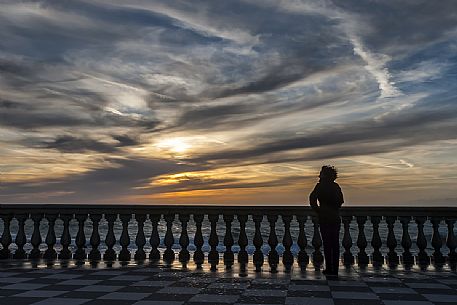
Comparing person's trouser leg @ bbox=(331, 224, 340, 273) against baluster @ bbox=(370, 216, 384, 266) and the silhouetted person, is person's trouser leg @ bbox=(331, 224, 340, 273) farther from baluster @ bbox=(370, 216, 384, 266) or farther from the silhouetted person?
baluster @ bbox=(370, 216, 384, 266)

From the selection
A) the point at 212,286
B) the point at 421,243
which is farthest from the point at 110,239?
the point at 421,243

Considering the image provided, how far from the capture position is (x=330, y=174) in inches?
313

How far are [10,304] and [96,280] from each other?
180cm

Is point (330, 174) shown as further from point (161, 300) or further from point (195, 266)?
point (161, 300)

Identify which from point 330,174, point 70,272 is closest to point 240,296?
point 330,174

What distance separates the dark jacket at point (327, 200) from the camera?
7836mm

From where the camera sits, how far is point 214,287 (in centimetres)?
652

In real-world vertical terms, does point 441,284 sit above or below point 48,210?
below

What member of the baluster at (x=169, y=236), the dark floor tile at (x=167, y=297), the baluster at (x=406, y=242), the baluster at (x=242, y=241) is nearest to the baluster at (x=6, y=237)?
the baluster at (x=169, y=236)

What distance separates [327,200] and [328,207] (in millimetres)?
121

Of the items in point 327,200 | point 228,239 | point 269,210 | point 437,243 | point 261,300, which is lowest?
point 261,300

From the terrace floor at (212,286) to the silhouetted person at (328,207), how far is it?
51cm

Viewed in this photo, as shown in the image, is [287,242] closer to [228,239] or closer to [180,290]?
[228,239]

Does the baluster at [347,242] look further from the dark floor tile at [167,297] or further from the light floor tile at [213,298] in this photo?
the dark floor tile at [167,297]
